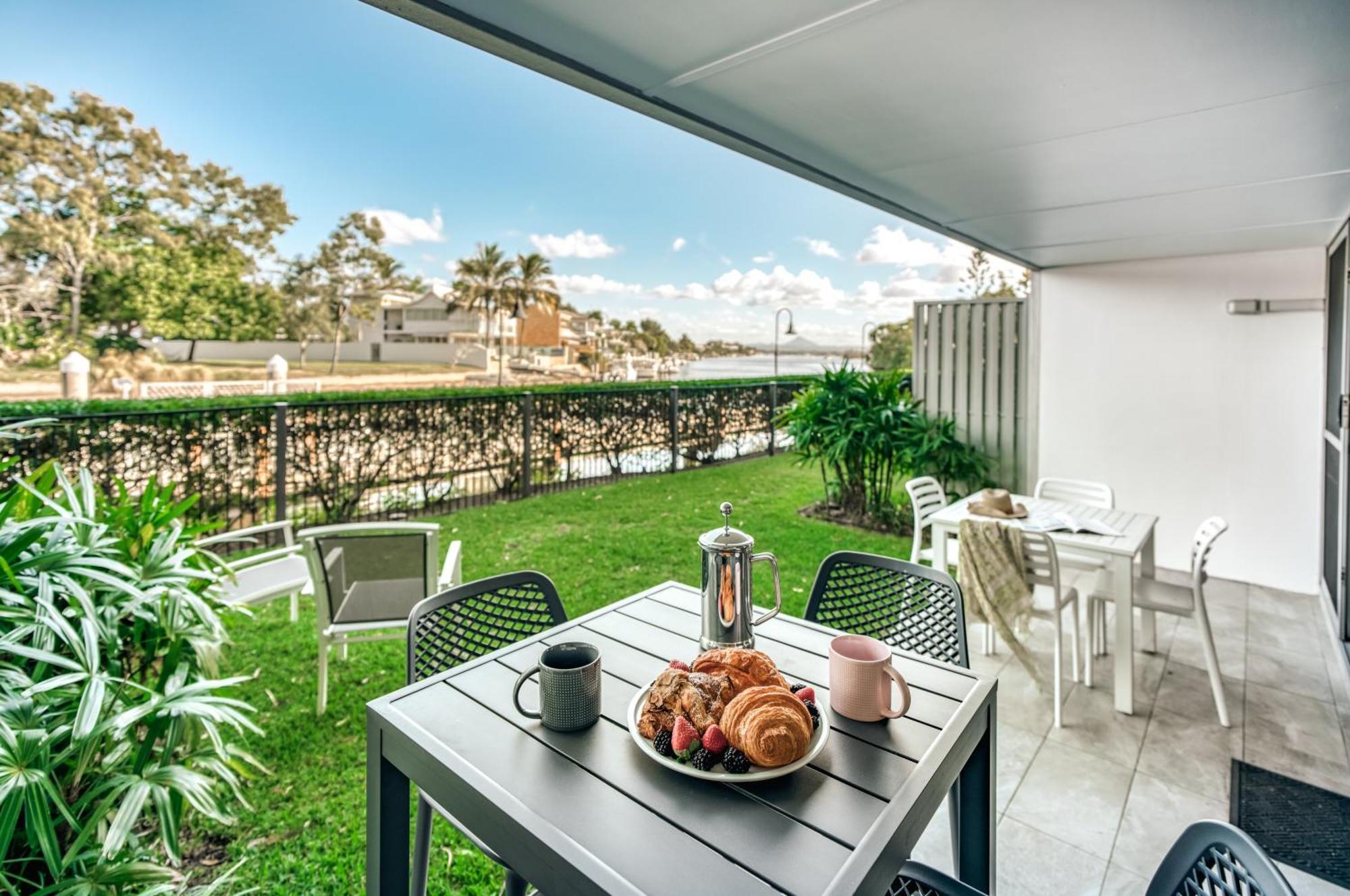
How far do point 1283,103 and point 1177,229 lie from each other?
6.39 feet

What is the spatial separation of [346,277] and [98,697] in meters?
18.9

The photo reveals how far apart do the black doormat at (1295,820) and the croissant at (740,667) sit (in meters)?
1.84

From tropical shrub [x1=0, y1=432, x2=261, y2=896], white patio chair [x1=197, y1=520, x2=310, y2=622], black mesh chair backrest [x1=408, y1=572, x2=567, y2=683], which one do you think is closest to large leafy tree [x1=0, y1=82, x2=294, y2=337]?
white patio chair [x1=197, y1=520, x2=310, y2=622]

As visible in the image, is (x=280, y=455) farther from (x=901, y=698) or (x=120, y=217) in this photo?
(x=120, y=217)

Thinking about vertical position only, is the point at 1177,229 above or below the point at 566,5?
above

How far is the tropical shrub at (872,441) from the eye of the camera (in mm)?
5340

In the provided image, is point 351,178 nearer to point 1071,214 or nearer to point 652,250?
point 652,250

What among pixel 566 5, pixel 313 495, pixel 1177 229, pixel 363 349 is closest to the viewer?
pixel 566 5

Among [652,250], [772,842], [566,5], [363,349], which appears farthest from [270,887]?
[652,250]

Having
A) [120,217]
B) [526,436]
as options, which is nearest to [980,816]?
[526,436]

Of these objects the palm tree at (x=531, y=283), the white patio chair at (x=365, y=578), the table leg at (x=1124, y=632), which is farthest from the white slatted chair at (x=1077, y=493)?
the palm tree at (x=531, y=283)

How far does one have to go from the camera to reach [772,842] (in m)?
0.85

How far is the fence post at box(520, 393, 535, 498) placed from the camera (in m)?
6.49

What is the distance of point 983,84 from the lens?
5.49ft
